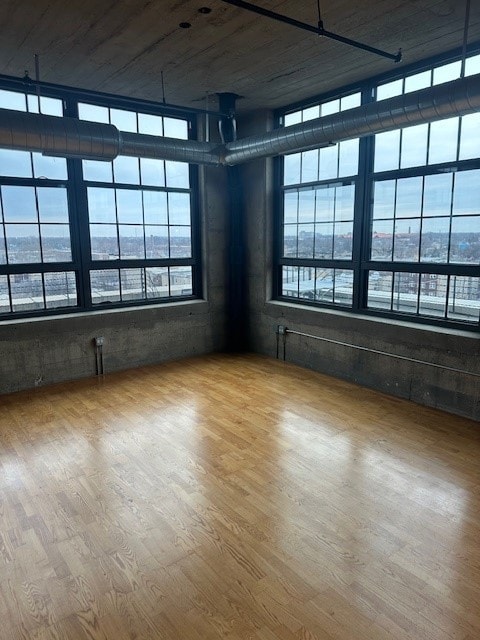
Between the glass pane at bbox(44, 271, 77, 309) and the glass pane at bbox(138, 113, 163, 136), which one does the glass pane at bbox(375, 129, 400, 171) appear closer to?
the glass pane at bbox(138, 113, 163, 136)

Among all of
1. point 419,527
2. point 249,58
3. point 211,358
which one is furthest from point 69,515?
point 249,58

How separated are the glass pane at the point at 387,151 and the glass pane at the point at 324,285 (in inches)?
55.7

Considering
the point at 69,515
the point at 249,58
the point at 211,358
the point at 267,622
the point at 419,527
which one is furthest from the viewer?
the point at 211,358

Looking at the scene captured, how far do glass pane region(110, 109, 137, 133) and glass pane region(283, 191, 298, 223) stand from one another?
2250 millimetres

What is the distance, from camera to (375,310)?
525 centimetres

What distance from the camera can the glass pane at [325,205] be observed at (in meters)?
5.60

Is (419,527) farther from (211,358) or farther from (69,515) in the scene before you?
(211,358)

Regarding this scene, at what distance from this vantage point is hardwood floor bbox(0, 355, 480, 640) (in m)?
2.10

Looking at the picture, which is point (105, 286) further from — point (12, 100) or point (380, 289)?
point (380, 289)

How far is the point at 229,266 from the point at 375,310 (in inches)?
97.3

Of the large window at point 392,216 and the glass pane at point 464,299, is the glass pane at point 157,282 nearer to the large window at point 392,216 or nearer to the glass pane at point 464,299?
the large window at point 392,216

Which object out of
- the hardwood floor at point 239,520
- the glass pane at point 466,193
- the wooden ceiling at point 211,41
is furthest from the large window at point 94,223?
the glass pane at point 466,193

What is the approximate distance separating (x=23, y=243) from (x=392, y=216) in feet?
14.1

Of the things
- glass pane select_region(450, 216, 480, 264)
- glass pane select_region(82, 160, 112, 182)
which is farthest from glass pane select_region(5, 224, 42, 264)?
glass pane select_region(450, 216, 480, 264)
